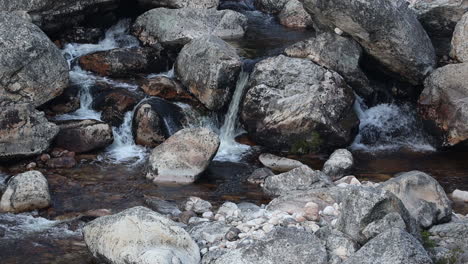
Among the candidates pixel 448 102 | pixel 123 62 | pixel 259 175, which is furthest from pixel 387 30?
pixel 123 62

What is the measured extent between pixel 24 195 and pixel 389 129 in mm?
10543

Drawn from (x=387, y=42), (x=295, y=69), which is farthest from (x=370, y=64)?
(x=295, y=69)

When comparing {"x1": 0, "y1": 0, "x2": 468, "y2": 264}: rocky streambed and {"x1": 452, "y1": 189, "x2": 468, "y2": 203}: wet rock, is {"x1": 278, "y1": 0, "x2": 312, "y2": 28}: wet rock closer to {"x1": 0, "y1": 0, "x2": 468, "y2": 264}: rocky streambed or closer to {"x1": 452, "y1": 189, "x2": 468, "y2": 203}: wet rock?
{"x1": 0, "y1": 0, "x2": 468, "y2": 264}: rocky streambed

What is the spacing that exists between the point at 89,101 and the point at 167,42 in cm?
381

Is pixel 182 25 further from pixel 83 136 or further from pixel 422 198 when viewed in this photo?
pixel 422 198

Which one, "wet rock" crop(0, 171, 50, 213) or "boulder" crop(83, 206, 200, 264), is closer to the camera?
"boulder" crop(83, 206, 200, 264)

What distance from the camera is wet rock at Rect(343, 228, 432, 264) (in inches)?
352

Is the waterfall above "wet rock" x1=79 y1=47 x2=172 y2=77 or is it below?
below

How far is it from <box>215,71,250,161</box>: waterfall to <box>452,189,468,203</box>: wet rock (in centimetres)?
552

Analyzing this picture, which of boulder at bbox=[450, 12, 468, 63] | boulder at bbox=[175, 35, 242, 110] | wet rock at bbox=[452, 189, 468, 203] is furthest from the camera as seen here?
boulder at bbox=[450, 12, 468, 63]

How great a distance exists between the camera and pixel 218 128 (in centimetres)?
1853

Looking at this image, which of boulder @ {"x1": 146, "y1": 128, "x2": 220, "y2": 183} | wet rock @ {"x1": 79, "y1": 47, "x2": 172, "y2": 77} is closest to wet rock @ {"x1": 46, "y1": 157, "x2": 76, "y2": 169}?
boulder @ {"x1": 146, "y1": 128, "x2": 220, "y2": 183}

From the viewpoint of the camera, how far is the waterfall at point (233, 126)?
17.9 metres

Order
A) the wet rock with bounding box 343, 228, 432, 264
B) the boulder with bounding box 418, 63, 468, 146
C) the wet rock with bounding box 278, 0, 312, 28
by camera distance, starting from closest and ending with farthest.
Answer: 1. the wet rock with bounding box 343, 228, 432, 264
2. the boulder with bounding box 418, 63, 468, 146
3. the wet rock with bounding box 278, 0, 312, 28
